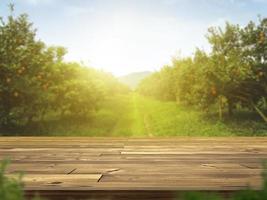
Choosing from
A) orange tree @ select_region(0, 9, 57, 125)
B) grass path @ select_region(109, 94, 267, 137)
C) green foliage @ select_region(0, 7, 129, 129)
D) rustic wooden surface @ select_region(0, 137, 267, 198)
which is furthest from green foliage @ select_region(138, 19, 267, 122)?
rustic wooden surface @ select_region(0, 137, 267, 198)

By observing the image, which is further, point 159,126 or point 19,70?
point 159,126

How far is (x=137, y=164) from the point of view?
313cm

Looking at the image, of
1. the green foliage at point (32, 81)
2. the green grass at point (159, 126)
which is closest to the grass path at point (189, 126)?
the green grass at point (159, 126)

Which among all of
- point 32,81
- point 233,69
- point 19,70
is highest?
point 19,70

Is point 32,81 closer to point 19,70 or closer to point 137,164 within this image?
point 19,70

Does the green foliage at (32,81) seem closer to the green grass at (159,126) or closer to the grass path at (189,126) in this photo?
the green grass at (159,126)

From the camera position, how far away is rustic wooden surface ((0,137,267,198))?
225cm

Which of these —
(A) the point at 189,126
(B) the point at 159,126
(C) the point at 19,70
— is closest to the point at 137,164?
(C) the point at 19,70

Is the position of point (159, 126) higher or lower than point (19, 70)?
lower

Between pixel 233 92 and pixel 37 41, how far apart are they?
8.11 m

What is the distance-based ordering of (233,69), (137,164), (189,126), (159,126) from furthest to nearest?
(159,126) < (189,126) < (233,69) < (137,164)

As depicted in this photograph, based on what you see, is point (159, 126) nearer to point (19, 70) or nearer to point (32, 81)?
point (32, 81)

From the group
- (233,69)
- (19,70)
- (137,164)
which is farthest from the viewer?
(233,69)

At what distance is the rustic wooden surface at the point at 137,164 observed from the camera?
7.38 ft
